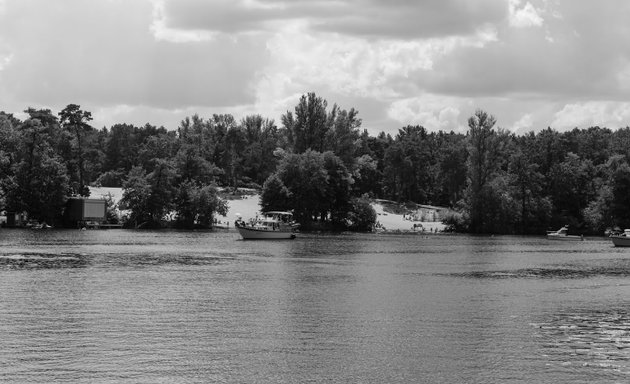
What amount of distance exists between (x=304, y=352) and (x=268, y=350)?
1.66 meters

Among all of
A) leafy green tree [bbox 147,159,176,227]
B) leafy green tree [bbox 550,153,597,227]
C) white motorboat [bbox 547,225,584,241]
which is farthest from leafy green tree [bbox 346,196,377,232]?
leafy green tree [bbox 550,153,597,227]

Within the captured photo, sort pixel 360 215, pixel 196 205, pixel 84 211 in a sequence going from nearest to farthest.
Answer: pixel 84 211, pixel 196 205, pixel 360 215

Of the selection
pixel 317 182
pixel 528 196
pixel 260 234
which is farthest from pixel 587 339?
pixel 528 196

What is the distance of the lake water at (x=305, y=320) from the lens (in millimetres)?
35625

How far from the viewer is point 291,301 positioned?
56.1 metres

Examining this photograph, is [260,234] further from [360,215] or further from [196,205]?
[360,215]

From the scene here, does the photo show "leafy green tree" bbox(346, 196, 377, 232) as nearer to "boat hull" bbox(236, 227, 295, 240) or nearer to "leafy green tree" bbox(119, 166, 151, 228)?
"boat hull" bbox(236, 227, 295, 240)

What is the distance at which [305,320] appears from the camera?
48.1m

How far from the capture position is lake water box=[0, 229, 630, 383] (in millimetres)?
35625

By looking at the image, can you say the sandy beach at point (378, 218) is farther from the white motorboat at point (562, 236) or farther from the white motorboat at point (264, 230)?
the white motorboat at point (264, 230)

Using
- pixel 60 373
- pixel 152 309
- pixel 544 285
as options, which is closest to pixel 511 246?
pixel 544 285

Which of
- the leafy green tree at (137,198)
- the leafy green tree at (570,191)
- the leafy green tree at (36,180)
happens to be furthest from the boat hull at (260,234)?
the leafy green tree at (570,191)

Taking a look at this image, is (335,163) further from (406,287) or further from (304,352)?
(304,352)

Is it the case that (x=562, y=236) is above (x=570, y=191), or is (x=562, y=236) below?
below
